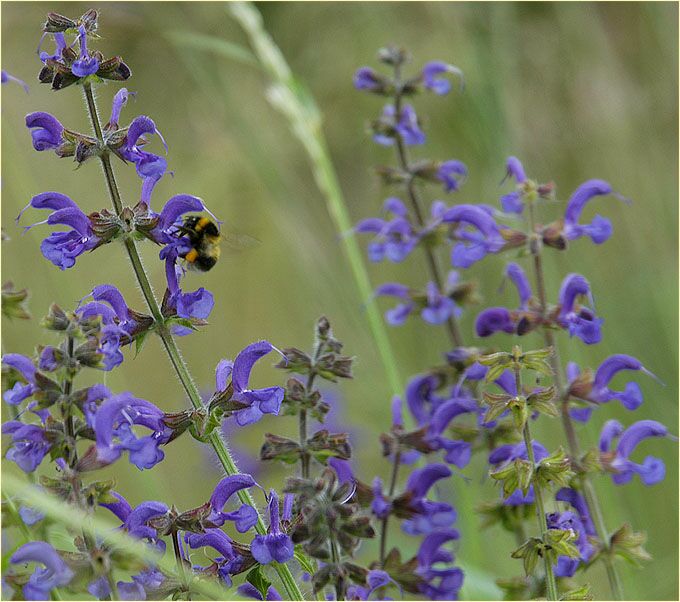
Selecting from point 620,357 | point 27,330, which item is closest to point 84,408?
point 620,357

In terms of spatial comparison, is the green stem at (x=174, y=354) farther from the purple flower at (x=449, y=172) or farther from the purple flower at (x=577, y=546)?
the purple flower at (x=449, y=172)

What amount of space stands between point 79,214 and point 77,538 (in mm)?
338

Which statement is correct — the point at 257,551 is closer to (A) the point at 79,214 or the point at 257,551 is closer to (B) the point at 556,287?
(A) the point at 79,214

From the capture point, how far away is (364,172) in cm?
348

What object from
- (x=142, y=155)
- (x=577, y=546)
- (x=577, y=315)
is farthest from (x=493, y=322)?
(x=142, y=155)

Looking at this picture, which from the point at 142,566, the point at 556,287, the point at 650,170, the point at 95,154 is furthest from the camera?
the point at 650,170

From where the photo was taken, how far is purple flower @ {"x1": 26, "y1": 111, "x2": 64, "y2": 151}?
105cm

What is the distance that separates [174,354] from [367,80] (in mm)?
773

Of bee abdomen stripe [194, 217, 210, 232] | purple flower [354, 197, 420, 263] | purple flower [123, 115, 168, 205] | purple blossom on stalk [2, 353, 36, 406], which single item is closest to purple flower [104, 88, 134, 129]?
purple flower [123, 115, 168, 205]

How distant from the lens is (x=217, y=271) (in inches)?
141

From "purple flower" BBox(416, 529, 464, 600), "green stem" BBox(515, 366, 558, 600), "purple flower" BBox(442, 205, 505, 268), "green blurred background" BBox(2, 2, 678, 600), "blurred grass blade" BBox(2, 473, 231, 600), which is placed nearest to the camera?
"blurred grass blade" BBox(2, 473, 231, 600)

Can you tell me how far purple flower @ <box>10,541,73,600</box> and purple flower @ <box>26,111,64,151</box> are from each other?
1.47 ft

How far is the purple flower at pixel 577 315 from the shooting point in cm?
128

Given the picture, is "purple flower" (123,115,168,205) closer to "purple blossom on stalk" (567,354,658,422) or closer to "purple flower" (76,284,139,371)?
"purple flower" (76,284,139,371)
